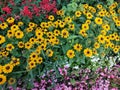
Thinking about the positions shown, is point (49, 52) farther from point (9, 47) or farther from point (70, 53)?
point (9, 47)

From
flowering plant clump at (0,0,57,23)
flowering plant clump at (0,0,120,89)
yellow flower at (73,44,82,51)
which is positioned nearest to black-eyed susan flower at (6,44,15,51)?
flowering plant clump at (0,0,120,89)

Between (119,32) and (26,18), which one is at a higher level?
(26,18)

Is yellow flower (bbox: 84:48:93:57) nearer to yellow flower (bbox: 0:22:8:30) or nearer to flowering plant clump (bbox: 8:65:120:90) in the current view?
flowering plant clump (bbox: 8:65:120:90)

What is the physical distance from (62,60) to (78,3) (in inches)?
41.6

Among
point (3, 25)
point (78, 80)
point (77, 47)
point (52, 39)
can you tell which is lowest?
point (78, 80)

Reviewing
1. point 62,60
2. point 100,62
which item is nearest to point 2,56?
point 62,60

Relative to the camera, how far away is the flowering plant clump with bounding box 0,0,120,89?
8.53 feet

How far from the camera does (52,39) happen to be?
2.74 metres

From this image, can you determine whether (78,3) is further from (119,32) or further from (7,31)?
(7,31)

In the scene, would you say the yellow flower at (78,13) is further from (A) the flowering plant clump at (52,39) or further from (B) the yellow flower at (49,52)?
(B) the yellow flower at (49,52)

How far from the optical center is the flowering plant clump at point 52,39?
102 inches

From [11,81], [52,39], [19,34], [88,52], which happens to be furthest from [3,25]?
[88,52]

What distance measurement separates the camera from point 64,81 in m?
2.81

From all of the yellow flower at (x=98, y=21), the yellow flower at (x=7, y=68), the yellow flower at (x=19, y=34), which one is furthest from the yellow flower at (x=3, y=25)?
the yellow flower at (x=98, y=21)
